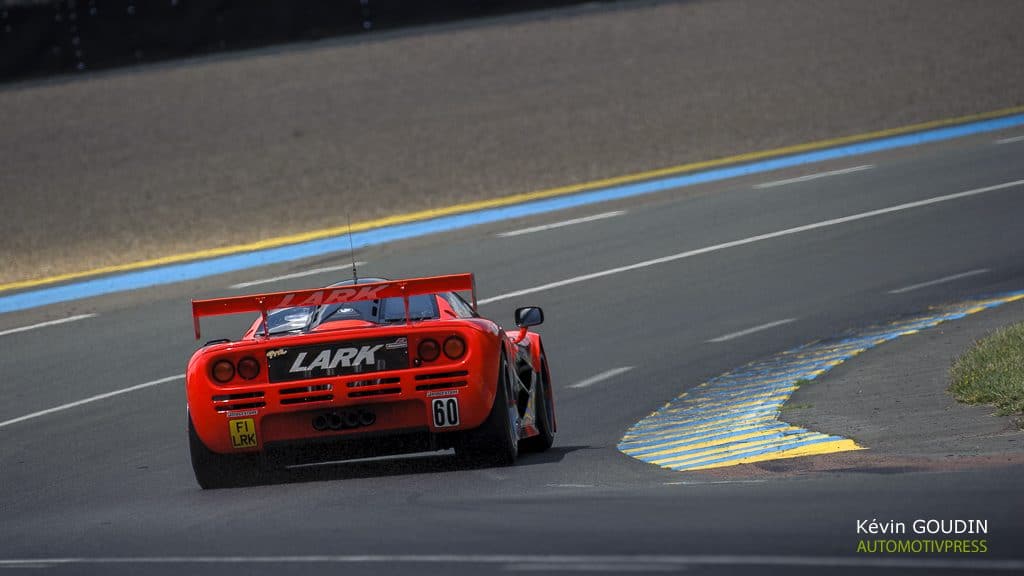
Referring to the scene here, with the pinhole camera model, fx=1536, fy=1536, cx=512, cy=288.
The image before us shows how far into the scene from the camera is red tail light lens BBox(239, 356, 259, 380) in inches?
299

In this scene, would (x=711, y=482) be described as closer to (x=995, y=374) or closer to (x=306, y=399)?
(x=306, y=399)

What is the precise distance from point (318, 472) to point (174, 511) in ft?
4.21

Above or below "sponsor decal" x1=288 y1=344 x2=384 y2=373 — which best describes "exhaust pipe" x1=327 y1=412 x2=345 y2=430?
below

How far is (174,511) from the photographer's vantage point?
23.6 ft

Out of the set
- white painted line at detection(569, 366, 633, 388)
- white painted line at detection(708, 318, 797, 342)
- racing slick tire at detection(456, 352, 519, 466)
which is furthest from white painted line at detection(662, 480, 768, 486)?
white painted line at detection(708, 318, 797, 342)

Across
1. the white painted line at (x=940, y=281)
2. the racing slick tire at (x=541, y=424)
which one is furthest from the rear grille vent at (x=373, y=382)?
the white painted line at (x=940, y=281)

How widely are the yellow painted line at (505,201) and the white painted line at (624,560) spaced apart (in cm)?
1518

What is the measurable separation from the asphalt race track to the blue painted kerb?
564 millimetres

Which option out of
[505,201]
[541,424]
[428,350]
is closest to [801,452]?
[541,424]

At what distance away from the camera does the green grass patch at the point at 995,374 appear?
8125mm

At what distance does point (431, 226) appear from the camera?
2112cm

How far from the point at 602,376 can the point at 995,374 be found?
4545mm

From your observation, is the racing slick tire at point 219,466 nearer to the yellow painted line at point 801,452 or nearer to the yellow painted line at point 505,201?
the yellow painted line at point 801,452

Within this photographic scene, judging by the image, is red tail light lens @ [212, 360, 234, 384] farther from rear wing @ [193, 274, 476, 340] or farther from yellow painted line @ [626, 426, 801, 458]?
yellow painted line @ [626, 426, 801, 458]
